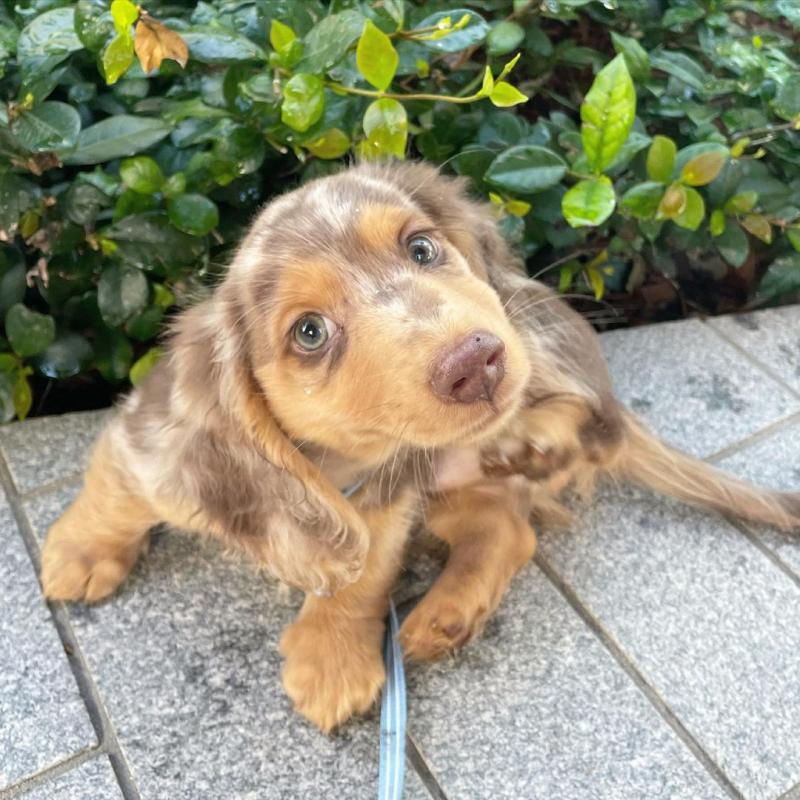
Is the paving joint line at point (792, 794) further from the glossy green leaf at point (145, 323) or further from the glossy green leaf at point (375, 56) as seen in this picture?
the glossy green leaf at point (145, 323)

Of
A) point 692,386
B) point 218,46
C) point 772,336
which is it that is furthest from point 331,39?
point 772,336

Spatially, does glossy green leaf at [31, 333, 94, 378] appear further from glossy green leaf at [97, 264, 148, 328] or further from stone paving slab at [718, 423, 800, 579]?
stone paving slab at [718, 423, 800, 579]

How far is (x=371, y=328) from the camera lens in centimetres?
148

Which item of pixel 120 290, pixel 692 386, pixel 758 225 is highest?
pixel 758 225

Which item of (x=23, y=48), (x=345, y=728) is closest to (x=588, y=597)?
(x=345, y=728)

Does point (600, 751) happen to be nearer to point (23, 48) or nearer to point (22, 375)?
point (22, 375)

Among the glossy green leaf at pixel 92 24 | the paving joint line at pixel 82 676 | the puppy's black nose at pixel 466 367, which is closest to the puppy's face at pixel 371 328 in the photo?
the puppy's black nose at pixel 466 367

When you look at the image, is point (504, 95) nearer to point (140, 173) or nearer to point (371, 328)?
point (371, 328)

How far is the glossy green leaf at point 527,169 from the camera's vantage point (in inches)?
84.2

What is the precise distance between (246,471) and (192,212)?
0.71 meters

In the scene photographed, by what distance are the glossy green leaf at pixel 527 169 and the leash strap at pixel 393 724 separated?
1132 mm

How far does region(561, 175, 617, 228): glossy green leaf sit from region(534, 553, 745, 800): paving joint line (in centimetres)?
85

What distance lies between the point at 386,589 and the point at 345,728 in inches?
13.1

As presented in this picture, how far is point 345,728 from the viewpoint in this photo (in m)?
1.76
